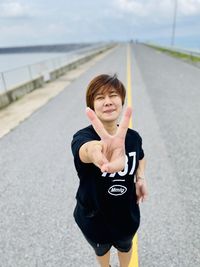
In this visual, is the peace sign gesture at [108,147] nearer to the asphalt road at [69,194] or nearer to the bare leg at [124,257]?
the asphalt road at [69,194]

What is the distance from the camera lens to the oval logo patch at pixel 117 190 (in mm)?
1751

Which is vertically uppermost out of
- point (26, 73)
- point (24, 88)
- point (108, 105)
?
point (108, 105)

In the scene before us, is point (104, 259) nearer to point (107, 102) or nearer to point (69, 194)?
point (107, 102)

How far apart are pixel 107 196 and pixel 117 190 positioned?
2.9 inches

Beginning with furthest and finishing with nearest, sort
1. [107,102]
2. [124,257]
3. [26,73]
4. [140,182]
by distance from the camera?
[26,73] → [124,257] → [140,182] → [107,102]

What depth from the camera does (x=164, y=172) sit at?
15.4 feet

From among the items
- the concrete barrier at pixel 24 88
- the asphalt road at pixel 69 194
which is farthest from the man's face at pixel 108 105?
the concrete barrier at pixel 24 88

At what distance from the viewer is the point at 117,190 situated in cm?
177

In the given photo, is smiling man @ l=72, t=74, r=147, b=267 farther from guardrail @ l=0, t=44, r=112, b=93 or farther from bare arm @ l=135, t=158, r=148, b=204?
guardrail @ l=0, t=44, r=112, b=93

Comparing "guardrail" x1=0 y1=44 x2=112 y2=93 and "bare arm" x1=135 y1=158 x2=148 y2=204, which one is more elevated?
"bare arm" x1=135 y1=158 x2=148 y2=204

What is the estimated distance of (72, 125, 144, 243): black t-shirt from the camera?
5.60ft

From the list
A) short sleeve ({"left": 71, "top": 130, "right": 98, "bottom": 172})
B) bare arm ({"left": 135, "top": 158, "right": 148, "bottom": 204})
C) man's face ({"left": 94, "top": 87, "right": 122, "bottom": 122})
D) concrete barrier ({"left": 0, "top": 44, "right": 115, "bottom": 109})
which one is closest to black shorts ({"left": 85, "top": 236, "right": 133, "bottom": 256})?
bare arm ({"left": 135, "top": 158, "right": 148, "bottom": 204})

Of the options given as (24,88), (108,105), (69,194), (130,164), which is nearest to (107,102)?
(108,105)

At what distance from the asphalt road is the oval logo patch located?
70cm
